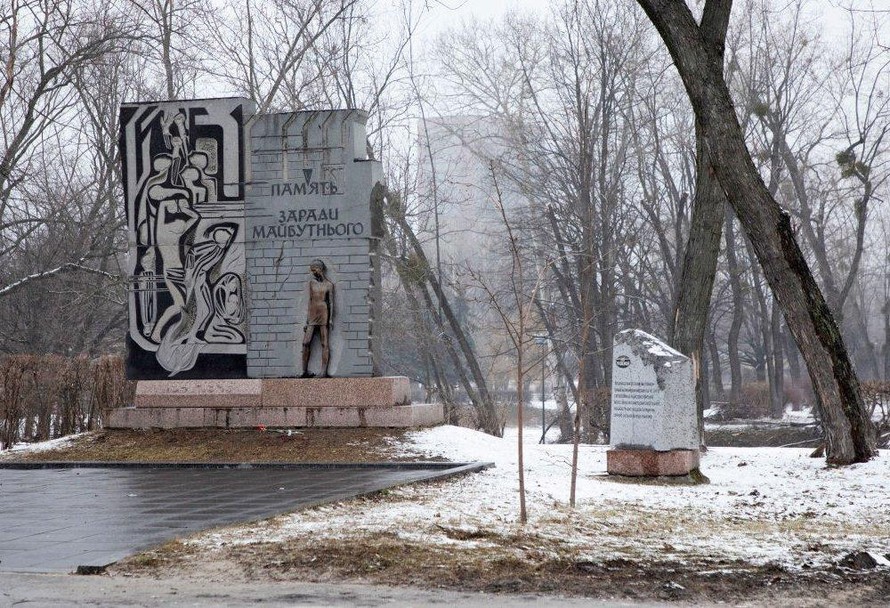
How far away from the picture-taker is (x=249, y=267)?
1631cm

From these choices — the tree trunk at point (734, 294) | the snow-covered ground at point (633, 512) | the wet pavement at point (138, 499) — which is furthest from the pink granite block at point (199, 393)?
the tree trunk at point (734, 294)

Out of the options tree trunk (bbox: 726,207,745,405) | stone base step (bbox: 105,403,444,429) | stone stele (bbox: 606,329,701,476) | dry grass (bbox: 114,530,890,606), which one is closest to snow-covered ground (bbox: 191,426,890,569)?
dry grass (bbox: 114,530,890,606)

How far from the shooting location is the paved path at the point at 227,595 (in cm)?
532

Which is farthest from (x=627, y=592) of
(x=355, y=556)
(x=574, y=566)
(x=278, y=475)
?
(x=278, y=475)

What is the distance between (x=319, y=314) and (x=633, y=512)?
746 centimetres

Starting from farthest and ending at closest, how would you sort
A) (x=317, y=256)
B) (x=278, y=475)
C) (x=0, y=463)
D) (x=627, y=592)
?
(x=317, y=256)
(x=0, y=463)
(x=278, y=475)
(x=627, y=592)

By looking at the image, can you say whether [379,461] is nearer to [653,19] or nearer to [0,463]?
[0,463]

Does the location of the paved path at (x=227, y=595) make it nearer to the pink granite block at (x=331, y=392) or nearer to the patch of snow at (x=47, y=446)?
the pink granite block at (x=331, y=392)

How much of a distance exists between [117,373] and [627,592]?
46.3ft

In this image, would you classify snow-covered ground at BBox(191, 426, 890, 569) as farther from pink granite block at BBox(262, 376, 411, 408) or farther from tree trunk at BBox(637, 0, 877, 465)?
tree trunk at BBox(637, 0, 877, 465)

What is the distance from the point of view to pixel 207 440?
605 inches

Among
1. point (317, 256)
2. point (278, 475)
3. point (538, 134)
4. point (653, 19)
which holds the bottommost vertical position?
point (278, 475)

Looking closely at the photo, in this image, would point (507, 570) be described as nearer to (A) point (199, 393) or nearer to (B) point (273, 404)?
(B) point (273, 404)

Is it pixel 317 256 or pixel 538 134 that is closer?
pixel 317 256
